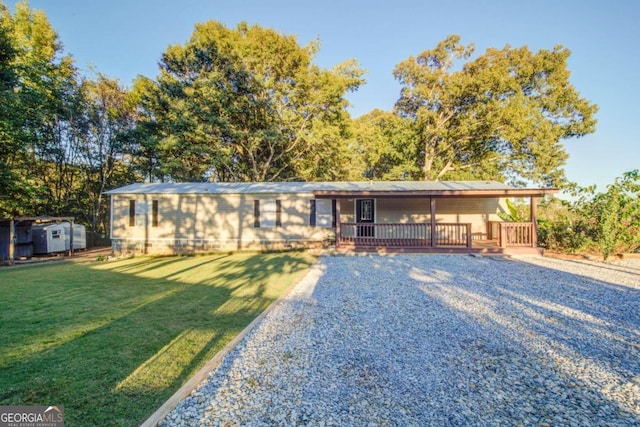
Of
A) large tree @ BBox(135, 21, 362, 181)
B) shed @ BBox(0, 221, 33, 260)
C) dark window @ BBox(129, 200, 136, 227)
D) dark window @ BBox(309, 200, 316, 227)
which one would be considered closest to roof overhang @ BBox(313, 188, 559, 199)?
A: dark window @ BBox(309, 200, 316, 227)

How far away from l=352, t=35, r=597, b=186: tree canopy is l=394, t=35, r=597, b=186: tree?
0.18 feet

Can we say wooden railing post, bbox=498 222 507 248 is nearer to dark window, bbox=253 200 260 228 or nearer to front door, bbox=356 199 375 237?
front door, bbox=356 199 375 237

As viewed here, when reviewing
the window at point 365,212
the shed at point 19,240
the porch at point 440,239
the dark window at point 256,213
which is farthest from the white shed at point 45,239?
the window at point 365,212

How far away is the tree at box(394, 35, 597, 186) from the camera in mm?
17984

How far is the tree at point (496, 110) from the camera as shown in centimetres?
1798

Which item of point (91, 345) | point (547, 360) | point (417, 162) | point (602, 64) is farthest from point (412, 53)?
point (91, 345)

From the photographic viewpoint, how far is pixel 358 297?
5.54 m

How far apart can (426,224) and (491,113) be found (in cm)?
1170

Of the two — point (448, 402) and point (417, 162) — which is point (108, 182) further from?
point (448, 402)

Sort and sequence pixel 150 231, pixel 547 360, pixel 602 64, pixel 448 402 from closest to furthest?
pixel 448 402 < pixel 547 360 < pixel 150 231 < pixel 602 64

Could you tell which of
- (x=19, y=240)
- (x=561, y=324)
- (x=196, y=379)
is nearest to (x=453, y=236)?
(x=561, y=324)

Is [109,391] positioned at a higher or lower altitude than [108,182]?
lower

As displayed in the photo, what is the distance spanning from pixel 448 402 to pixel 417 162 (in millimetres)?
20687

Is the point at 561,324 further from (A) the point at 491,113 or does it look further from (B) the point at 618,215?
(A) the point at 491,113
